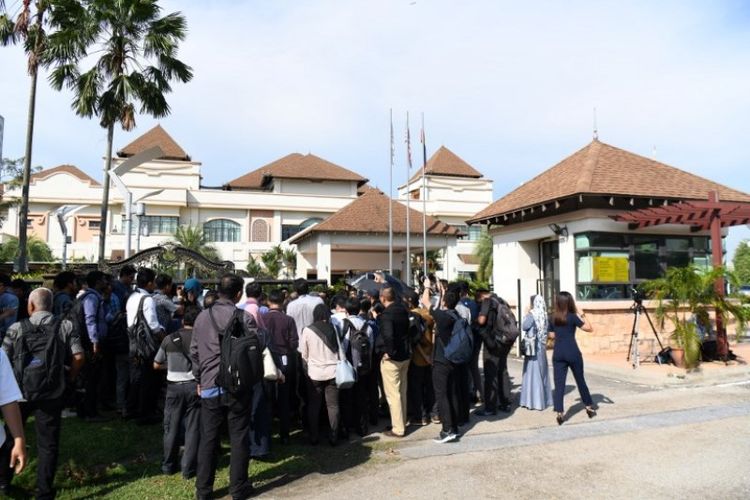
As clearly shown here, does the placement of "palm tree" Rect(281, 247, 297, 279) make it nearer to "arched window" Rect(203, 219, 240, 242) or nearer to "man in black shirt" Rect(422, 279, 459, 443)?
"arched window" Rect(203, 219, 240, 242)

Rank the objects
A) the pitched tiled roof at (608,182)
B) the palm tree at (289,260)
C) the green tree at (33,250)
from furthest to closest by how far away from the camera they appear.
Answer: the palm tree at (289,260)
the green tree at (33,250)
the pitched tiled roof at (608,182)

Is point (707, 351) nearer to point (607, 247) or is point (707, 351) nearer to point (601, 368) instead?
point (601, 368)

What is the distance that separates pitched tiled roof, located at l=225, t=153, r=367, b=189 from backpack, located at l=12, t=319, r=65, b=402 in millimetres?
44075

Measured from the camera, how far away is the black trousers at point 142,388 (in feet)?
22.7

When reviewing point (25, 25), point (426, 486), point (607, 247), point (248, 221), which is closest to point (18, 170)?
point (25, 25)

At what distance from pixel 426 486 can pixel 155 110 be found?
15.3m

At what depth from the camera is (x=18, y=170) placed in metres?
25.6

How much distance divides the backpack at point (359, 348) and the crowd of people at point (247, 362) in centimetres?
2

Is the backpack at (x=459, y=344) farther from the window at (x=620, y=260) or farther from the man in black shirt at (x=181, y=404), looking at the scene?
the window at (x=620, y=260)

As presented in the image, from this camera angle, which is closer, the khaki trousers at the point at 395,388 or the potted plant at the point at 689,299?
the khaki trousers at the point at 395,388

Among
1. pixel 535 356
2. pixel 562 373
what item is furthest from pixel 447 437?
pixel 535 356

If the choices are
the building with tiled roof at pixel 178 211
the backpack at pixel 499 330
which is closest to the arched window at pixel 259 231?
the building with tiled roof at pixel 178 211

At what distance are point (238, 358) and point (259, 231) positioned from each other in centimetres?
4094

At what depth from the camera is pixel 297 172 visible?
4875cm
